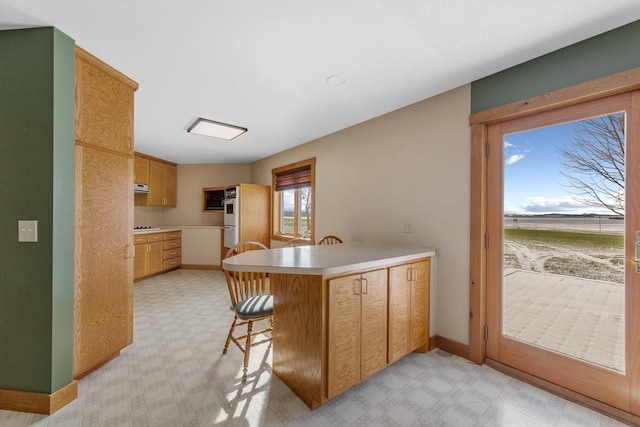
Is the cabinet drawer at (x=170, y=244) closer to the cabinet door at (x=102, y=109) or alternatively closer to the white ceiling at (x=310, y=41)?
the white ceiling at (x=310, y=41)

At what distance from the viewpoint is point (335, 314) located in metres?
1.62

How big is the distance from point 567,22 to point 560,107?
0.54 m

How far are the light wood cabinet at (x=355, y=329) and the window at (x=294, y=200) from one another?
7.50ft

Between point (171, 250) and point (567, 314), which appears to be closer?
point (567, 314)

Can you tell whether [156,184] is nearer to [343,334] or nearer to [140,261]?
[140,261]

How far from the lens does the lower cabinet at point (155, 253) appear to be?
4.60 m

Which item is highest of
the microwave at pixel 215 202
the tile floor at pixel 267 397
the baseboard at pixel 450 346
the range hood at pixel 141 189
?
the range hood at pixel 141 189

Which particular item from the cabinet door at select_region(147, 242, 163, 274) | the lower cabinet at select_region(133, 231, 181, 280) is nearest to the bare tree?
the lower cabinet at select_region(133, 231, 181, 280)

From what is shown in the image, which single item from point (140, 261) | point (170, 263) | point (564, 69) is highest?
point (564, 69)

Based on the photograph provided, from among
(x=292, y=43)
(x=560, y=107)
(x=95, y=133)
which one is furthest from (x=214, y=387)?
(x=560, y=107)

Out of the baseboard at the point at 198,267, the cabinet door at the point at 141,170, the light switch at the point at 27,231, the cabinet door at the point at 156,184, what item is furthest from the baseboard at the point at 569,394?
the cabinet door at the point at 156,184

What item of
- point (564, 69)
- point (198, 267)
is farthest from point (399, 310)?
point (198, 267)

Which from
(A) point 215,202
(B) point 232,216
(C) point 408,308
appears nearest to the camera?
(C) point 408,308

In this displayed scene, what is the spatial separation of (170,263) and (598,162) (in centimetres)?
616
